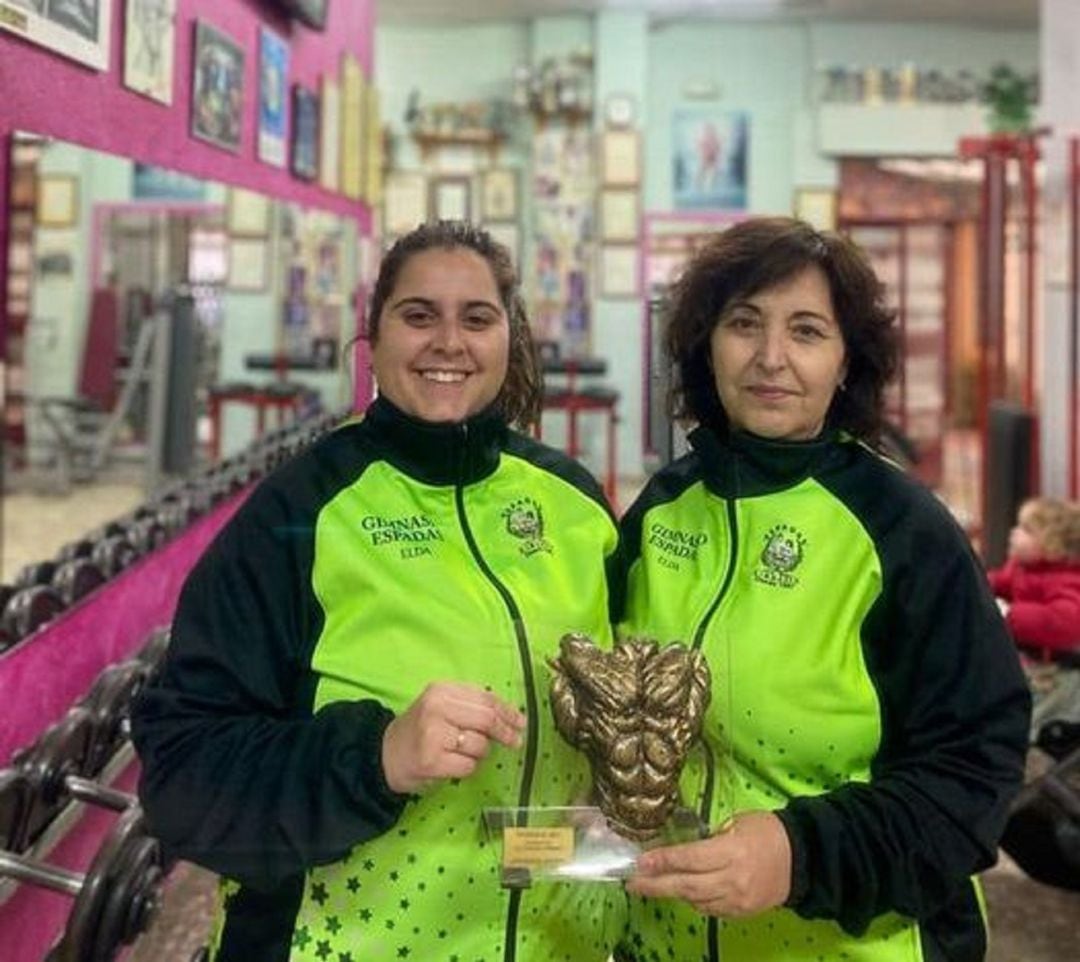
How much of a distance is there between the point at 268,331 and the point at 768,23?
4462mm

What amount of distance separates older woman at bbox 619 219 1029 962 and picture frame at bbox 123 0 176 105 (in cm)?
185

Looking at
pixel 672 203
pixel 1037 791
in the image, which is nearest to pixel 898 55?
pixel 672 203

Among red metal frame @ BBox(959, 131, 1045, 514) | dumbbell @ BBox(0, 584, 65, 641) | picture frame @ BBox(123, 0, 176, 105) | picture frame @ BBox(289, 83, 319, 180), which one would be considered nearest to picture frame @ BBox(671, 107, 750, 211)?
red metal frame @ BBox(959, 131, 1045, 514)

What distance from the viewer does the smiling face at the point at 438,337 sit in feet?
4.06

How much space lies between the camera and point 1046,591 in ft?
12.9

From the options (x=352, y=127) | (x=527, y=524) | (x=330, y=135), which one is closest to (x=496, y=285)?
(x=527, y=524)

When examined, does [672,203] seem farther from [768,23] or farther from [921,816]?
[921,816]

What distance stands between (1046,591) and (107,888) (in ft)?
9.53

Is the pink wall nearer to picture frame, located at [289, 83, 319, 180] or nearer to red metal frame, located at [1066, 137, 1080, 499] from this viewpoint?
picture frame, located at [289, 83, 319, 180]

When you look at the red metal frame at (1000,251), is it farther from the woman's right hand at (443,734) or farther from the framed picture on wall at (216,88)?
the woman's right hand at (443,734)

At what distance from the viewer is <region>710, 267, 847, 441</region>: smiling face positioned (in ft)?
4.11

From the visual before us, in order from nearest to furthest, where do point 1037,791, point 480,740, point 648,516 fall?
point 480,740 < point 648,516 < point 1037,791

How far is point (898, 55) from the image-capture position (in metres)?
9.82

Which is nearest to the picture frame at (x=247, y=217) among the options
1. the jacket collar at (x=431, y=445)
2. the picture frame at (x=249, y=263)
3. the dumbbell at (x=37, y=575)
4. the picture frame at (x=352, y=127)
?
the picture frame at (x=249, y=263)
